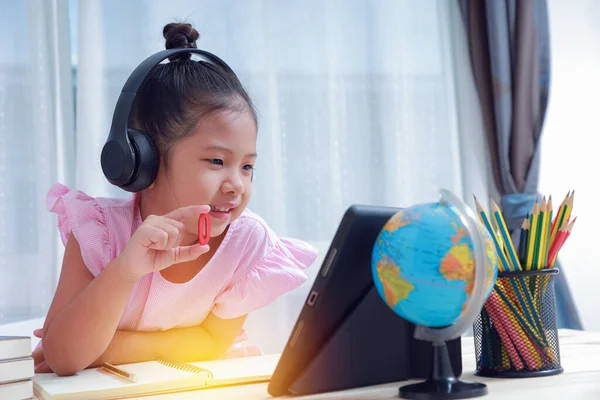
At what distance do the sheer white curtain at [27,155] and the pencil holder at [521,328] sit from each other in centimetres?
133

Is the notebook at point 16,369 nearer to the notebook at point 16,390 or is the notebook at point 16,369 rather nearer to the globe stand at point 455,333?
the notebook at point 16,390

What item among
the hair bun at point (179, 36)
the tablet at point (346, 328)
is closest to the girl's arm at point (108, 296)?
the tablet at point (346, 328)

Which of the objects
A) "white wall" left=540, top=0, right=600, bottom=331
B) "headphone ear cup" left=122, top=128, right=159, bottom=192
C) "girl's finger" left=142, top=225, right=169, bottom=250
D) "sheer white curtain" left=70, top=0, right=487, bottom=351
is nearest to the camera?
"girl's finger" left=142, top=225, right=169, bottom=250

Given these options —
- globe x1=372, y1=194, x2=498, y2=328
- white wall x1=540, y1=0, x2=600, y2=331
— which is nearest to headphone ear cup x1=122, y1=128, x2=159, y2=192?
globe x1=372, y1=194, x2=498, y2=328

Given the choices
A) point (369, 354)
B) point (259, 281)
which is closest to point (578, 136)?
point (259, 281)

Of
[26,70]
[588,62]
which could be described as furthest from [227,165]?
[588,62]

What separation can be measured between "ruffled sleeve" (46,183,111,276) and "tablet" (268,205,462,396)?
562 mm

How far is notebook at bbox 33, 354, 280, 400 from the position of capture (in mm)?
742

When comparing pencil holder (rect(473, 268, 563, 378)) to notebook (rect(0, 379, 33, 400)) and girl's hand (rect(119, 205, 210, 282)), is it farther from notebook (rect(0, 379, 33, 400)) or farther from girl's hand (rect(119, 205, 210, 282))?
notebook (rect(0, 379, 33, 400))

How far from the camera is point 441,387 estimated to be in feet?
2.14

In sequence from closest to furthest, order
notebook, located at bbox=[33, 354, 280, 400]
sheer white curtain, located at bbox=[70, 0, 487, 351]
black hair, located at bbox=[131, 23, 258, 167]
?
notebook, located at bbox=[33, 354, 280, 400], black hair, located at bbox=[131, 23, 258, 167], sheer white curtain, located at bbox=[70, 0, 487, 351]

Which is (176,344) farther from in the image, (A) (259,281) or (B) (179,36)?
(B) (179,36)

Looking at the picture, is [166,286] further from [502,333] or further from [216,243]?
[502,333]

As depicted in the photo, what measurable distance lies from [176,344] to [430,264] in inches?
27.4
